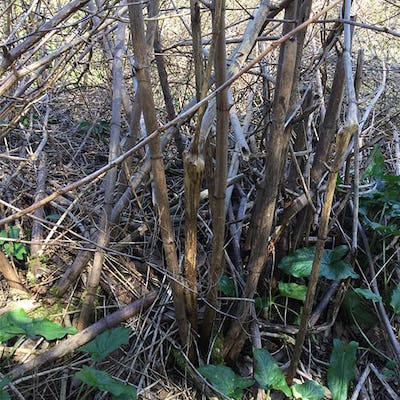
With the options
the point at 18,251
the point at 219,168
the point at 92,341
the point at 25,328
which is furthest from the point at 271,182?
the point at 18,251

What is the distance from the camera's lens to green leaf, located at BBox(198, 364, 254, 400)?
150cm

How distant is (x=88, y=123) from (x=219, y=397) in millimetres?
1754

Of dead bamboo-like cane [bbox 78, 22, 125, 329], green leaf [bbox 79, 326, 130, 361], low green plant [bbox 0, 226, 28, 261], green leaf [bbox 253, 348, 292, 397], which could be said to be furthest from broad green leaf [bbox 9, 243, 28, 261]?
green leaf [bbox 253, 348, 292, 397]

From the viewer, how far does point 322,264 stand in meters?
1.76

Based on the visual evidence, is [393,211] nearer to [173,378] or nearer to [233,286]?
[233,286]

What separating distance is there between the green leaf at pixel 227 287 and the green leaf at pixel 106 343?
400 millimetres

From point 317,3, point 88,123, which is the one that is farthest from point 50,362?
point 317,3

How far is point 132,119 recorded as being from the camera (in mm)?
1807

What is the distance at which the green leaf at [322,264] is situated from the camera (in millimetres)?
1711

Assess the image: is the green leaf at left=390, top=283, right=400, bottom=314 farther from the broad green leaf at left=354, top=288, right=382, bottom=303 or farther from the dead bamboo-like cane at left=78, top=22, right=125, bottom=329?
the dead bamboo-like cane at left=78, top=22, right=125, bottom=329

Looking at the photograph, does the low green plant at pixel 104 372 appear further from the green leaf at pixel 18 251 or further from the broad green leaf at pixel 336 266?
the broad green leaf at pixel 336 266

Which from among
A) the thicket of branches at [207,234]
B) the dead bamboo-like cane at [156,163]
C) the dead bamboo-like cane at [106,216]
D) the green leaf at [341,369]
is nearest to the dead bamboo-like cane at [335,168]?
the thicket of branches at [207,234]

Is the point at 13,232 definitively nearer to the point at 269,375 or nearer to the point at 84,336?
the point at 84,336

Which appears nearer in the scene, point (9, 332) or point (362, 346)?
point (9, 332)
